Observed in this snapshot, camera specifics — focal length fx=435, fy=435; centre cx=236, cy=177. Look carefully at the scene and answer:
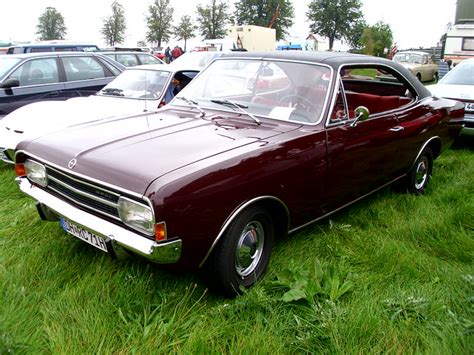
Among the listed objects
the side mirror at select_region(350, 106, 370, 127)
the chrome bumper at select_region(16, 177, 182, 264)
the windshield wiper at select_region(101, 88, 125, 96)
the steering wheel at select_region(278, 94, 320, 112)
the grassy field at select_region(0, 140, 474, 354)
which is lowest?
the grassy field at select_region(0, 140, 474, 354)

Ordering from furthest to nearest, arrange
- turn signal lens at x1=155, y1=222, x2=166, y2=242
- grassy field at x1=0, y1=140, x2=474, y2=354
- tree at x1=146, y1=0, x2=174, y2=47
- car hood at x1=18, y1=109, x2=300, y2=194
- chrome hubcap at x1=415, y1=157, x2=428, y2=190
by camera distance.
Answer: tree at x1=146, y1=0, x2=174, y2=47 < chrome hubcap at x1=415, y1=157, x2=428, y2=190 < car hood at x1=18, y1=109, x2=300, y2=194 < grassy field at x1=0, y1=140, x2=474, y2=354 < turn signal lens at x1=155, y1=222, x2=166, y2=242

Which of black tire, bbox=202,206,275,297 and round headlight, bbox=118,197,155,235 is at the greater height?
round headlight, bbox=118,197,155,235

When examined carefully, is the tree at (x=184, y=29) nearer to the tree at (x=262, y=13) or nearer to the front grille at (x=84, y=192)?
the tree at (x=262, y=13)

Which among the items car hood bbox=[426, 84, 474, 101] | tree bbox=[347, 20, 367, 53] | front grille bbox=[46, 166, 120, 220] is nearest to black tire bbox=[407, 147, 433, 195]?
car hood bbox=[426, 84, 474, 101]

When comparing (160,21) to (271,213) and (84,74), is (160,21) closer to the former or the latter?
(84,74)

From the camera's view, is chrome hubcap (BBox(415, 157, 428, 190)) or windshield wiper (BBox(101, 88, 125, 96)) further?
windshield wiper (BBox(101, 88, 125, 96))

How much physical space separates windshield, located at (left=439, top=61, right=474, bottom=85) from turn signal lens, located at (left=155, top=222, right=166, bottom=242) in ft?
22.9

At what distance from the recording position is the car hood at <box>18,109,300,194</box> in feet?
8.44

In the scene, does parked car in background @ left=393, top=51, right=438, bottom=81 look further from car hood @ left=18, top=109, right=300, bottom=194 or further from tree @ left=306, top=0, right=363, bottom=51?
tree @ left=306, top=0, right=363, bottom=51

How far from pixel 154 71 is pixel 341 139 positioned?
4126 mm

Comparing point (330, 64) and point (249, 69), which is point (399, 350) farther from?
point (249, 69)

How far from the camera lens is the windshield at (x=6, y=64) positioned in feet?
22.3

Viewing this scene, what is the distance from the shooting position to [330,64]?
12.0 feet

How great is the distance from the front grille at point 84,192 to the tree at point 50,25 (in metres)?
55.0
